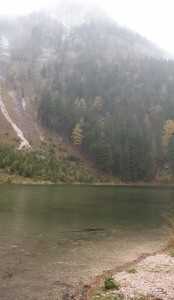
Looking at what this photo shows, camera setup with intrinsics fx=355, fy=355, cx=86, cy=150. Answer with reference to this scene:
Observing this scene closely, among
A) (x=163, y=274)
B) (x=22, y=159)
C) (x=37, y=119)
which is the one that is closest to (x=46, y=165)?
(x=22, y=159)

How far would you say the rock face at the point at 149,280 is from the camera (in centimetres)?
1783

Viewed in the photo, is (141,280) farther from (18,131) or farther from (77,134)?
(18,131)

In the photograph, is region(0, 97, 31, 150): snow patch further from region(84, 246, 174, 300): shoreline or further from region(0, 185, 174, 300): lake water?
region(84, 246, 174, 300): shoreline

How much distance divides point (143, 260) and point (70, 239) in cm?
937

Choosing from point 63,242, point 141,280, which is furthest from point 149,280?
point 63,242

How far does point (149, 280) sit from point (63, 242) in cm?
1337

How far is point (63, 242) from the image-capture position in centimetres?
3250

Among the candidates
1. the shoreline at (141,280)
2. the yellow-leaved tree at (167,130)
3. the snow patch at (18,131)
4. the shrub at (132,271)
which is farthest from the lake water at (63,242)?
the yellow-leaved tree at (167,130)

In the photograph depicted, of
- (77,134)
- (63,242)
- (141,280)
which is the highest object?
(77,134)

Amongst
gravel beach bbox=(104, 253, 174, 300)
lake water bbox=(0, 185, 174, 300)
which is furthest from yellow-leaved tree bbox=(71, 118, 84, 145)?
gravel beach bbox=(104, 253, 174, 300)

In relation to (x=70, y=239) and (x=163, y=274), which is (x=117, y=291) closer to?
(x=163, y=274)

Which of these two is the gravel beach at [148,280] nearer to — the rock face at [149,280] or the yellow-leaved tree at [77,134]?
the rock face at [149,280]

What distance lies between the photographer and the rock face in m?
17.8

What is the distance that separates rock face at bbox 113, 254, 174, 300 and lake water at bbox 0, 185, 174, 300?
2370mm
